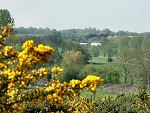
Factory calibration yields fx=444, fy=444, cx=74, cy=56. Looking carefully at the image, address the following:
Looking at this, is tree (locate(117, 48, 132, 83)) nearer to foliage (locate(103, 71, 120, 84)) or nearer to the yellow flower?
foliage (locate(103, 71, 120, 84))

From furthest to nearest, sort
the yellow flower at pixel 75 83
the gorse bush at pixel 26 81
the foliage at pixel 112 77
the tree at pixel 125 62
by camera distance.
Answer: the foliage at pixel 112 77 < the tree at pixel 125 62 < the yellow flower at pixel 75 83 < the gorse bush at pixel 26 81

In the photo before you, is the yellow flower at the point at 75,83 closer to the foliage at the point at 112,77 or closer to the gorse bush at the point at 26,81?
the gorse bush at the point at 26,81

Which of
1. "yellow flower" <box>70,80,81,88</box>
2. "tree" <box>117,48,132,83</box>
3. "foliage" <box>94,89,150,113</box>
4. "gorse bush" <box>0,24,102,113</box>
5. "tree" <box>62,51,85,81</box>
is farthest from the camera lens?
"tree" <box>117,48,132,83</box>

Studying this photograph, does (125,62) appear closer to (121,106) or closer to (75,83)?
(121,106)

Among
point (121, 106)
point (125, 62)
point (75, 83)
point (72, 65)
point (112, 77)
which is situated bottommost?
point (112, 77)

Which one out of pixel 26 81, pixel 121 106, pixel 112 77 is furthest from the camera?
pixel 112 77

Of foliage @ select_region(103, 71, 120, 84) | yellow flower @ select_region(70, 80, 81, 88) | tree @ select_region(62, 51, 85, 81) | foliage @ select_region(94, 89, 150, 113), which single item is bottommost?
foliage @ select_region(103, 71, 120, 84)

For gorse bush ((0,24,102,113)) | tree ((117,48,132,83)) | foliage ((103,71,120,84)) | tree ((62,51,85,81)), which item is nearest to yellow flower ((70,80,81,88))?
gorse bush ((0,24,102,113))

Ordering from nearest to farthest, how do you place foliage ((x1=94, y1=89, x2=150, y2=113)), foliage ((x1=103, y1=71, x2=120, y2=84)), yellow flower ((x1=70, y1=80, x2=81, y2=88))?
yellow flower ((x1=70, y1=80, x2=81, y2=88)), foliage ((x1=94, y1=89, x2=150, y2=113)), foliage ((x1=103, y1=71, x2=120, y2=84))

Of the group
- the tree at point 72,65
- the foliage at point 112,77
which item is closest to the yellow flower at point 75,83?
the tree at point 72,65

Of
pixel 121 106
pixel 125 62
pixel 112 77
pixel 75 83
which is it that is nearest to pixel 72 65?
pixel 112 77

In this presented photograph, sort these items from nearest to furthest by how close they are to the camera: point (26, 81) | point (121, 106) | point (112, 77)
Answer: point (26, 81), point (121, 106), point (112, 77)

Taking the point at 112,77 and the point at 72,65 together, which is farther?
the point at 72,65

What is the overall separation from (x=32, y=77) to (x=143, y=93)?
19.3 metres
